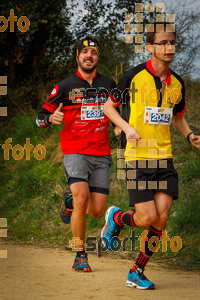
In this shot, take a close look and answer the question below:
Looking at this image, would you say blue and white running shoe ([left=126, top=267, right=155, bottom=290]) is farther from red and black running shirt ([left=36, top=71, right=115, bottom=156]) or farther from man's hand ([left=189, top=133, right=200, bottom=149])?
red and black running shirt ([left=36, top=71, right=115, bottom=156])

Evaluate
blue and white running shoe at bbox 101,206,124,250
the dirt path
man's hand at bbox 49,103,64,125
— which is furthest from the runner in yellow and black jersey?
blue and white running shoe at bbox 101,206,124,250

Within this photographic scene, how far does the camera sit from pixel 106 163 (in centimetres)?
645

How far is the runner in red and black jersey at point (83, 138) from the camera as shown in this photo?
6098 millimetres

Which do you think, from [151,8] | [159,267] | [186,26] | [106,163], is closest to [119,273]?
[159,267]

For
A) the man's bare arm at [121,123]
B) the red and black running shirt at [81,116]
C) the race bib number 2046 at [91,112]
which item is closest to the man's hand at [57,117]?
the red and black running shirt at [81,116]

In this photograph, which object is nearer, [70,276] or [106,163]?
[70,276]

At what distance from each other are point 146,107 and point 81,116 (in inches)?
60.6

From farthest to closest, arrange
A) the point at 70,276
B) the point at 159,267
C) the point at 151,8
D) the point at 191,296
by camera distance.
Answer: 1. the point at 151,8
2. the point at 159,267
3. the point at 70,276
4. the point at 191,296

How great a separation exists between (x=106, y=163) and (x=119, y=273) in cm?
133

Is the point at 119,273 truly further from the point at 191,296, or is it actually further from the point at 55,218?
the point at 55,218

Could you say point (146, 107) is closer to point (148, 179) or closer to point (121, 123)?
point (121, 123)

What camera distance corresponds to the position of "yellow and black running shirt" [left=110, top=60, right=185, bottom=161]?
16.2ft
